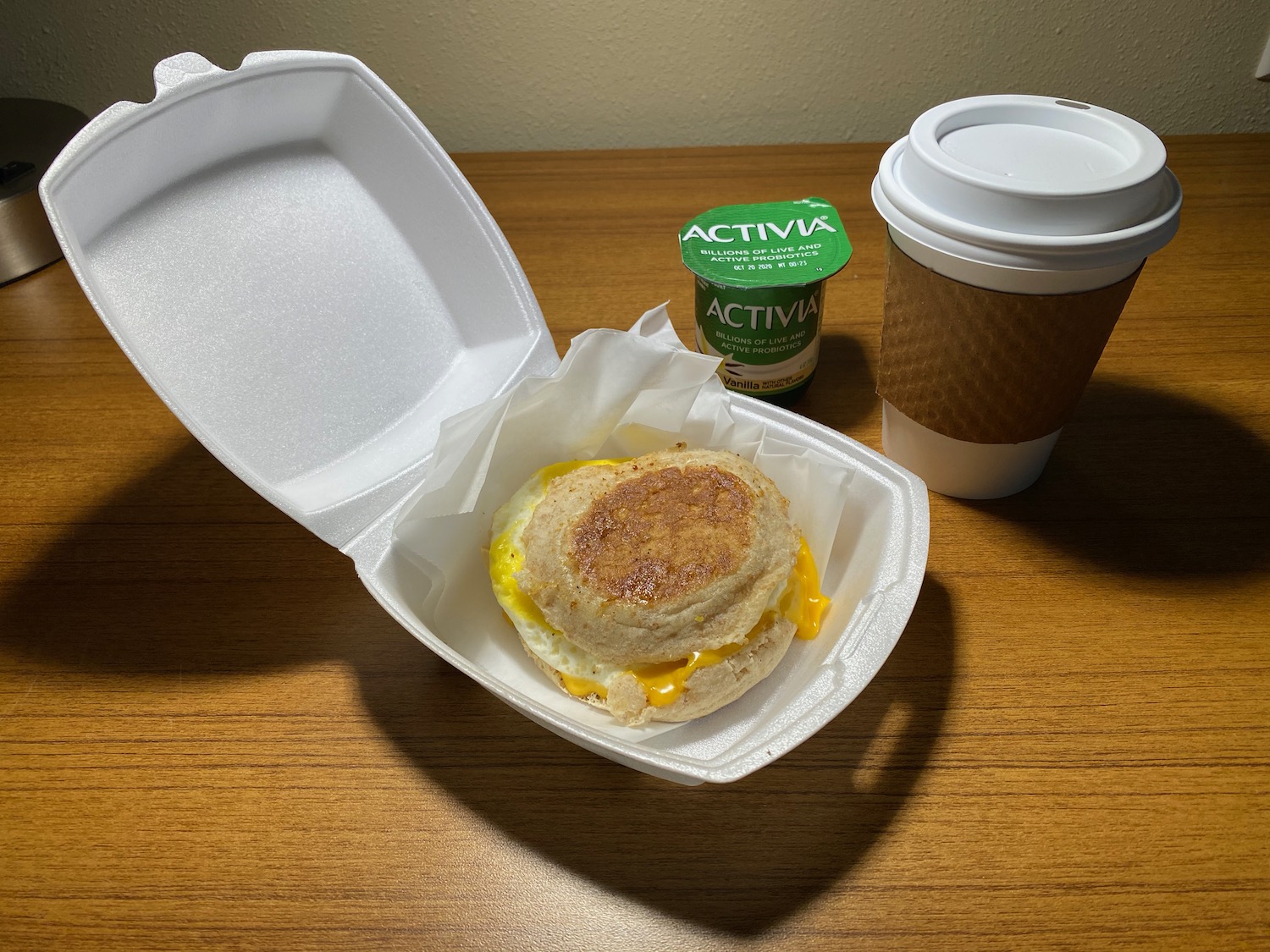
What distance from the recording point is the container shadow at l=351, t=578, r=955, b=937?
2.25 ft

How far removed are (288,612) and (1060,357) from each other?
82 cm

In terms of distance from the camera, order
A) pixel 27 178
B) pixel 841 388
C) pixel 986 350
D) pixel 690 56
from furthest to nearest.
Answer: pixel 690 56, pixel 27 178, pixel 841 388, pixel 986 350

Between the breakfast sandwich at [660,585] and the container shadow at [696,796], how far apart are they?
7 cm

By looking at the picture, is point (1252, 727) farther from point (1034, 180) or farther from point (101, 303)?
point (101, 303)

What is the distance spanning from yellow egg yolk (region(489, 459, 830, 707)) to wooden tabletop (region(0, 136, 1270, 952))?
0.08 metres

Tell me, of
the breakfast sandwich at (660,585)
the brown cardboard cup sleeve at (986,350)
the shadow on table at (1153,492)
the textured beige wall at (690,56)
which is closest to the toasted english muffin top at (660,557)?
the breakfast sandwich at (660,585)

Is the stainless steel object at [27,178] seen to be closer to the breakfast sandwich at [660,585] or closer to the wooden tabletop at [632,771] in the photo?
the wooden tabletop at [632,771]

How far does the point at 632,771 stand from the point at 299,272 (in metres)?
0.66

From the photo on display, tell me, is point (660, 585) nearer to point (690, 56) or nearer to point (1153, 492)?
point (1153, 492)

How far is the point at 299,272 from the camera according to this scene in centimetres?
99

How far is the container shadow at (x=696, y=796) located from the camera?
0.69 meters

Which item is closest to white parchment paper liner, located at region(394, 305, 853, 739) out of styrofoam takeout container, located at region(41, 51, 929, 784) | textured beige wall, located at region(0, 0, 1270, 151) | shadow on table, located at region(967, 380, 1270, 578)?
styrofoam takeout container, located at region(41, 51, 929, 784)

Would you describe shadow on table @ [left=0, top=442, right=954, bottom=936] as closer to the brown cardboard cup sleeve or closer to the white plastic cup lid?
the brown cardboard cup sleeve

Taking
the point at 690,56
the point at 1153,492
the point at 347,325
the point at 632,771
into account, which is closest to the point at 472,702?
the point at 632,771
